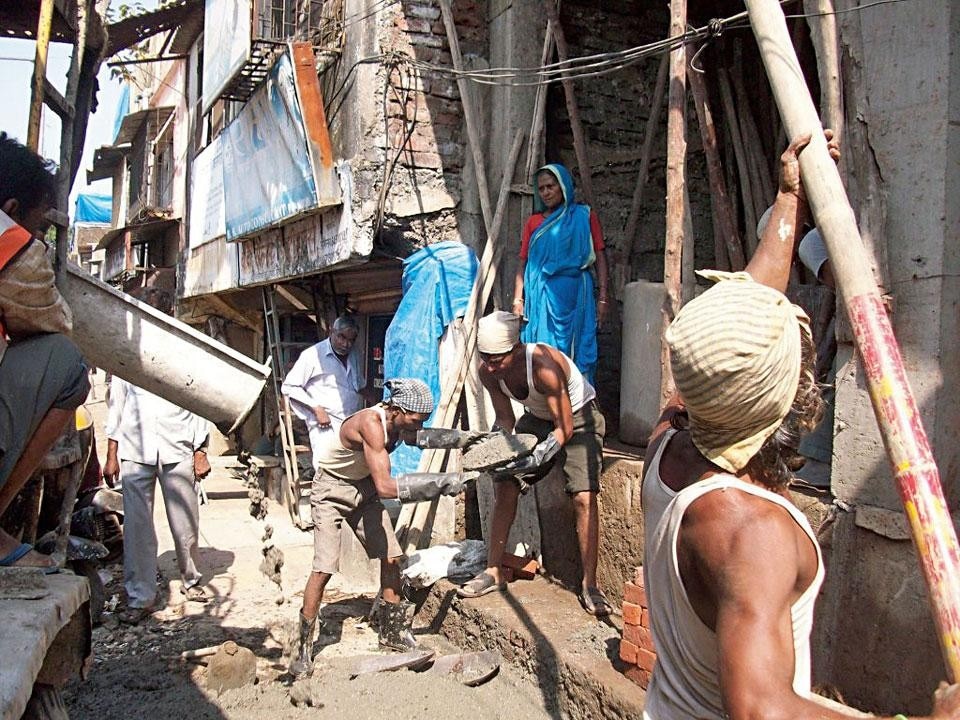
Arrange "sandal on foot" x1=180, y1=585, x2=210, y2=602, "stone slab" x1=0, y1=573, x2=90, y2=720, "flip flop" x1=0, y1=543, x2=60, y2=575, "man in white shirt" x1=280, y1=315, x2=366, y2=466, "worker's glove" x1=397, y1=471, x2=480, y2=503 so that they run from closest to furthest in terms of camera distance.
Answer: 1. "stone slab" x1=0, y1=573, x2=90, y2=720
2. "flip flop" x1=0, y1=543, x2=60, y2=575
3. "worker's glove" x1=397, y1=471, x2=480, y2=503
4. "sandal on foot" x1=180, y1=585, x2=210, y2=602
5. "man in white shirt" x1=280, y1=315, x2=366, y2=466

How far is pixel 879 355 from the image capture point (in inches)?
57.9

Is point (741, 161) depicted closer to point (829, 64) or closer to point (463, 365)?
point (463, 365)

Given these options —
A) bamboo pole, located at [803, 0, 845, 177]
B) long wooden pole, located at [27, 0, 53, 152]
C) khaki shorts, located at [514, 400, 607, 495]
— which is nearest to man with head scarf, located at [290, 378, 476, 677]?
khaki shorts, located at [514, 400, 607, 495]

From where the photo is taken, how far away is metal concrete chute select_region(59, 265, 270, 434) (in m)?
3.30

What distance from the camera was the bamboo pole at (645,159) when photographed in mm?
5805

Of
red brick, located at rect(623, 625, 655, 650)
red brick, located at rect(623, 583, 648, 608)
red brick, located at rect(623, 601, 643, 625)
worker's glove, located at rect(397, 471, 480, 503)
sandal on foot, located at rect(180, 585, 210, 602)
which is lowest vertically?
sandal on foot, located at rect(180, 585, 210, 602)

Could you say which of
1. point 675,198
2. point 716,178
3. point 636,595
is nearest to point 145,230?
point 716,178

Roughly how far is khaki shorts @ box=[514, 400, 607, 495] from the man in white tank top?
117 inches

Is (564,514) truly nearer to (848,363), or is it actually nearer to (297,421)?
(848,363)

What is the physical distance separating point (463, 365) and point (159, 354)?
2780mm

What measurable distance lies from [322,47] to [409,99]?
4.55 feet

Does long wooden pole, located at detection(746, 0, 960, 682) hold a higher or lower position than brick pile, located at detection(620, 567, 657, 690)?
higher

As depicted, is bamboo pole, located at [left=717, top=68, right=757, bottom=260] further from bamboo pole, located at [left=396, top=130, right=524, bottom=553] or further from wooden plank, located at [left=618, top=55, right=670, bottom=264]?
bamboo pole, located at [left=396, top=130, right=524, bottom=553]

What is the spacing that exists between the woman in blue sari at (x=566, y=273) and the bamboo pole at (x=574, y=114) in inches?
20.5
